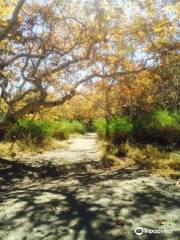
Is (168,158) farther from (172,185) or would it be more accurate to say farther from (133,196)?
(133,196)

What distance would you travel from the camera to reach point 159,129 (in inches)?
642

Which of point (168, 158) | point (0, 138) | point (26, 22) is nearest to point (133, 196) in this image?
point (168, 158)

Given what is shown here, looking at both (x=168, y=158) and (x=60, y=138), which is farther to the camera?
(x=60, y=138)

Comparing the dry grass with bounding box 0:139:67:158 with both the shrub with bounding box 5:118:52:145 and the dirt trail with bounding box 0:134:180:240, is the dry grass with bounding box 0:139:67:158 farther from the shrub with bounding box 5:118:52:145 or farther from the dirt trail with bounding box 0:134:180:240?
the dirt trail with bounding box 0:134:180:240

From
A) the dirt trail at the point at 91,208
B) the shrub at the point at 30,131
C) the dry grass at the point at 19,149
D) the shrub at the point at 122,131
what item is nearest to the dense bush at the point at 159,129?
the shrub at the point at 122,131

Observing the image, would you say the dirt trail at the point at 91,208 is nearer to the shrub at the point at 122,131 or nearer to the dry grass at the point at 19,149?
the dry grass at the point at 19,149

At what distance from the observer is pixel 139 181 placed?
9.98 meters

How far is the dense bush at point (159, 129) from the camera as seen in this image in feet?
51.7

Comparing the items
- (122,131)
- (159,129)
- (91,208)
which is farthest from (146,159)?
(91,208)

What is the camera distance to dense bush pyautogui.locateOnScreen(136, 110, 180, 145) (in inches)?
620

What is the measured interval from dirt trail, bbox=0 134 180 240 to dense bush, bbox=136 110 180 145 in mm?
5015

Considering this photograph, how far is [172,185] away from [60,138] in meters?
21.7

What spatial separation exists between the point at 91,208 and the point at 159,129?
972cm

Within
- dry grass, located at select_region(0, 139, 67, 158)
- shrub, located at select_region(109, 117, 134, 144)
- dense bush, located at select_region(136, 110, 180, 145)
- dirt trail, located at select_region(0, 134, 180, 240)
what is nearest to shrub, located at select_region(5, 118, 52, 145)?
dry grass, located at select_region(0, 139, 67, 158)
